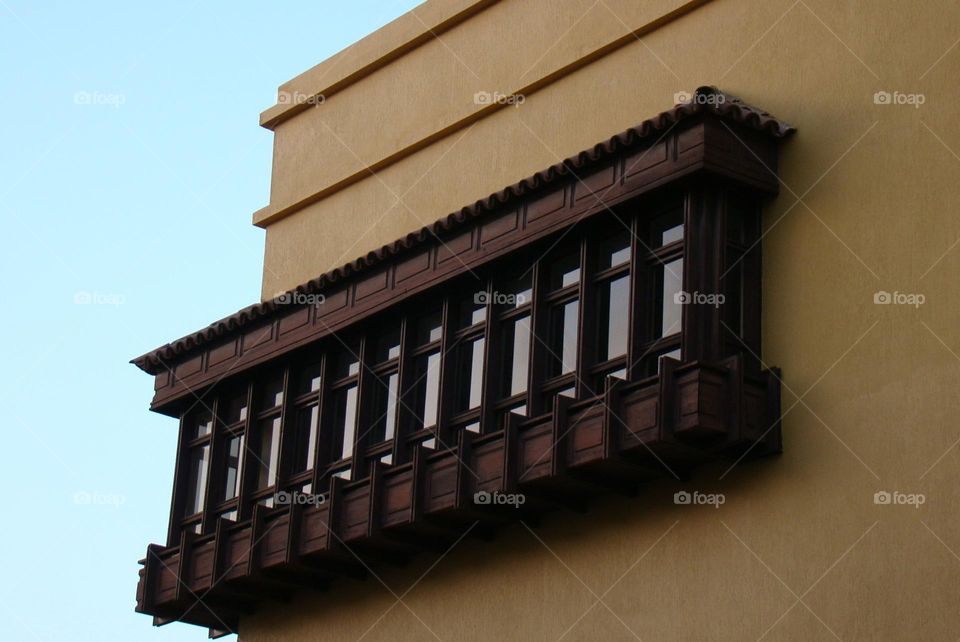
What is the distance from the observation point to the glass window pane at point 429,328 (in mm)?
19422

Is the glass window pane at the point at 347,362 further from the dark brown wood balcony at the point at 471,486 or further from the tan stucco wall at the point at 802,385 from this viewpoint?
the tan stucco wall at the point at 802,385

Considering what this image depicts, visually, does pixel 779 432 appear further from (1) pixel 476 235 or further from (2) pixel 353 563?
(2) pixel 353 563

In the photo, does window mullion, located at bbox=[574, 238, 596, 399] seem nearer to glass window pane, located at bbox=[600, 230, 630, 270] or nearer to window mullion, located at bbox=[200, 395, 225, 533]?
glass window pane, located at bbox=[600, 230, 630, 270]

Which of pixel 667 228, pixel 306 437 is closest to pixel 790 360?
pixel 667 228

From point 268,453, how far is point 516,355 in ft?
13.4

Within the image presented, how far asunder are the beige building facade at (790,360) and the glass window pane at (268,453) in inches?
56.4

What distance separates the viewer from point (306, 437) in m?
20.5

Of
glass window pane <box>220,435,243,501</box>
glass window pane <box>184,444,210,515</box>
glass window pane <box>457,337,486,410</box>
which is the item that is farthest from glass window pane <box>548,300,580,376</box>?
glass window pane <box>184,444,210,515</box>

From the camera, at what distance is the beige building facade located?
1504 centimetres

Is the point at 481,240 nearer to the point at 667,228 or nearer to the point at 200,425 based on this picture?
the point at 667,228

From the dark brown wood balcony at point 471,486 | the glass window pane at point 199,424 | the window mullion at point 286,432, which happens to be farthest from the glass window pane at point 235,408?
the dark brown wood balcony at point 471,486

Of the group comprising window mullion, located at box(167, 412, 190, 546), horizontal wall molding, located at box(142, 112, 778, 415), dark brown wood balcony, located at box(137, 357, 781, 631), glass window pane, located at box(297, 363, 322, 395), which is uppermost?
horizontal wall molding, located at box(142, 112, 778, 415)

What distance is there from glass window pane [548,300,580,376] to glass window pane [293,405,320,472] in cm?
352

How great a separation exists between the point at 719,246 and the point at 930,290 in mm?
2018
